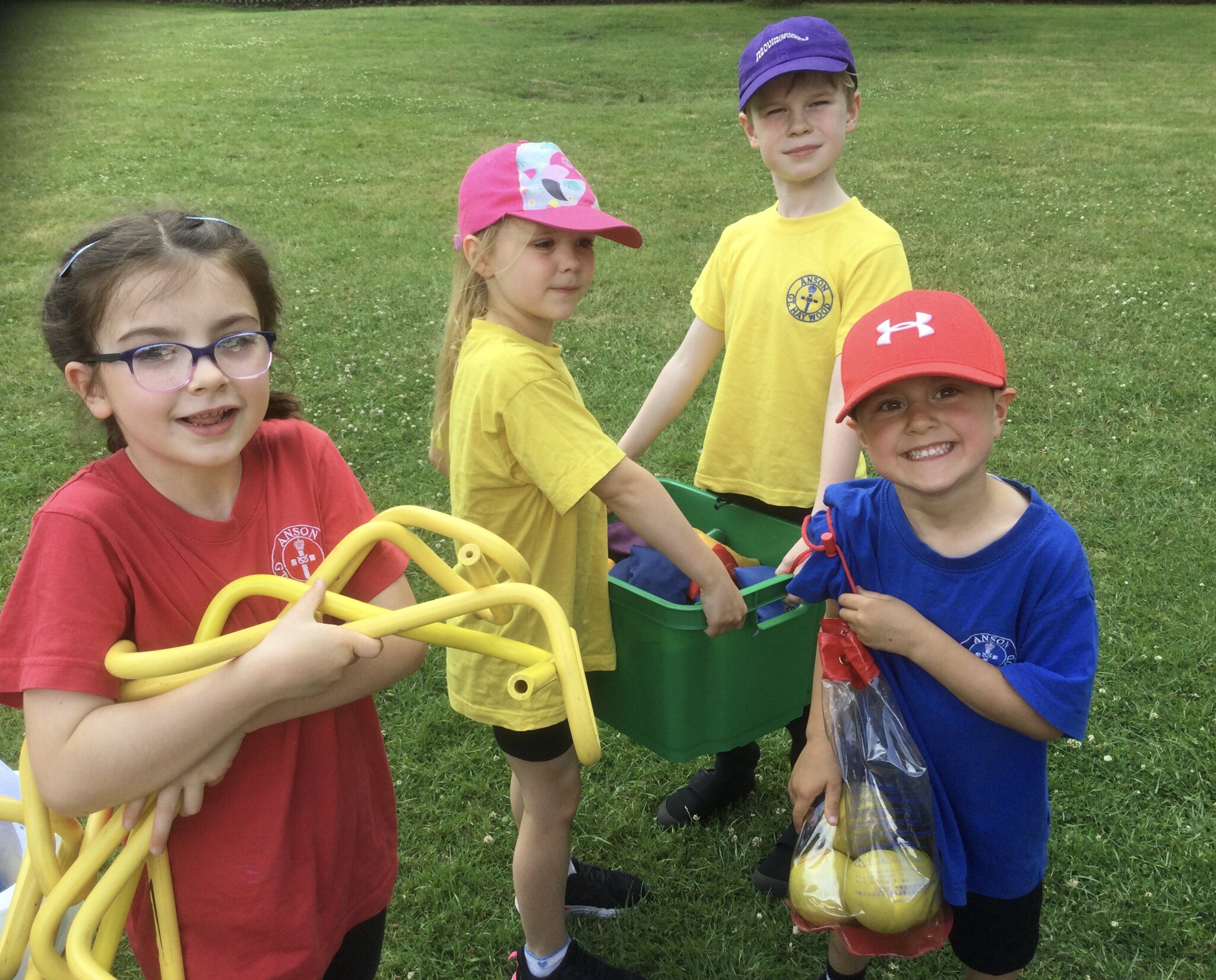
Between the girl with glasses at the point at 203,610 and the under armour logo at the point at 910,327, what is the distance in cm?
86

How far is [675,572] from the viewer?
2398mm

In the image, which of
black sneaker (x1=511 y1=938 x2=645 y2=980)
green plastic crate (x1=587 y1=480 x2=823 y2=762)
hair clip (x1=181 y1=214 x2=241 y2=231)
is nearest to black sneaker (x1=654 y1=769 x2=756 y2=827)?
black sneaker (x1=511 y1=938 x2=645 y2=980)

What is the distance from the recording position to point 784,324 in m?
2.58

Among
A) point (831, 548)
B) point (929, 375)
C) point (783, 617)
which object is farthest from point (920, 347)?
point (783, 617)

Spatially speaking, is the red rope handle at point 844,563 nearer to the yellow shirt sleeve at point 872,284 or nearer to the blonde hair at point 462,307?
the yellow shirt sleeve at point 872,284

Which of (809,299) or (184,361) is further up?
(184,361)

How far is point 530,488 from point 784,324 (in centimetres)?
85

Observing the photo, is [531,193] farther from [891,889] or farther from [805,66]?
[891,889]

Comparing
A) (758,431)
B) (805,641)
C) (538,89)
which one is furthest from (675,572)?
(538,89)

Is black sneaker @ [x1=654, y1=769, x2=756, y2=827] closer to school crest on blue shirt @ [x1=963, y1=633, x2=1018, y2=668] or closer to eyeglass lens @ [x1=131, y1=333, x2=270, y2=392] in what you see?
school crest on blue shirt @ [x1=963, y1=633, x2=1018, y2=668]

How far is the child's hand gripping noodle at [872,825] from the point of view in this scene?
5.92ft

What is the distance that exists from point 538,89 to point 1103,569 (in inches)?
528

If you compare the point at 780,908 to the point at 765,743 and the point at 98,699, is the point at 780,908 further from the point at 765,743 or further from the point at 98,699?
the point at 98,699

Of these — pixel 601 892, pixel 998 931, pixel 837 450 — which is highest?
pixel 837 450
